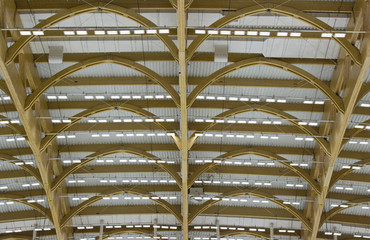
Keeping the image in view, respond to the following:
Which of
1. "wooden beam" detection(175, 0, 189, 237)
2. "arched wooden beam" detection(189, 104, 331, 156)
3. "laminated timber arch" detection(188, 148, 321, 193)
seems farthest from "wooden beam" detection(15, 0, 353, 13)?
"laminated timber arch" detection(188, 148, 321, 193)

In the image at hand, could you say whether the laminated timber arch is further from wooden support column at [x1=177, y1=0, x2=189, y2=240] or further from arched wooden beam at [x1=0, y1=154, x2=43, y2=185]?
arched wooden beam at [x1=0, y1=154, x2=43, y2=185]

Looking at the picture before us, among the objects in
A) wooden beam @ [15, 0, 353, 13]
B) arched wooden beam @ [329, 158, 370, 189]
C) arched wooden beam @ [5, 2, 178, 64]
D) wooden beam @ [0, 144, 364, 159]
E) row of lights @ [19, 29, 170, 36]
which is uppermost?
wooden beam @ [15, 0, 353, 13]

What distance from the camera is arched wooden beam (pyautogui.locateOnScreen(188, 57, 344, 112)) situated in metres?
38.2

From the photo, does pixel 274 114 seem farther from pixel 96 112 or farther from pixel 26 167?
pixel 26 167

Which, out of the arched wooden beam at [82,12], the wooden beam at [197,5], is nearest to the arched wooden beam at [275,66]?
the arched wooden beam at [82,12]

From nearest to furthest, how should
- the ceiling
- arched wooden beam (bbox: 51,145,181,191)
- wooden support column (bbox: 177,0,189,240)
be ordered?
1. wooden support column (bbox: 177,0,189,240)
2. the ceiling
3. arched wooden beam (bbox: 51,145,181,191)

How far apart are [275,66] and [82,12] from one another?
16.7 m

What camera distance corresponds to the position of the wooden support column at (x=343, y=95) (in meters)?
33.7

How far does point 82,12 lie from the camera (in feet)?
114

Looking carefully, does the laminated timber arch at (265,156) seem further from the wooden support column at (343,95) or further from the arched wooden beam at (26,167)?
the arched wooden beam at (26,167)

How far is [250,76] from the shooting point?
43.2 metres

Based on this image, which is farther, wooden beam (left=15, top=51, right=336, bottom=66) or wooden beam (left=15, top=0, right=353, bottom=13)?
wooden beam (left=15, top=51, right=336, bottom=66)

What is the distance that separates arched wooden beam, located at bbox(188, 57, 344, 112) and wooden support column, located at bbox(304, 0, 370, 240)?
3.16 ft

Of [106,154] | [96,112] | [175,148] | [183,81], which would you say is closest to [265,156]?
[175,148]
